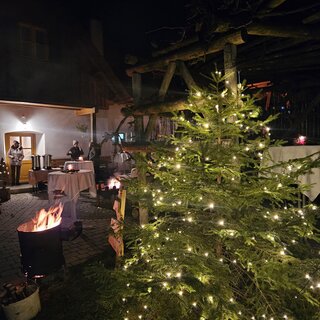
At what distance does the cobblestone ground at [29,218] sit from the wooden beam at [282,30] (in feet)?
Result: 17.0

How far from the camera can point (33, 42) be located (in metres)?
13.9

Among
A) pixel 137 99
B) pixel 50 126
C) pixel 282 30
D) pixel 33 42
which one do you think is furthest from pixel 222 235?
pixel 33 42

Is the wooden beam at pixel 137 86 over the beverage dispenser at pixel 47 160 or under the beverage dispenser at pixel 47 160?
over

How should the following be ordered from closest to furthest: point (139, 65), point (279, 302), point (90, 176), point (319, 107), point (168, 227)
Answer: point (279, 302)
point (168, 227)
point (139, 65)
point (319, 107)
point (90, 176)

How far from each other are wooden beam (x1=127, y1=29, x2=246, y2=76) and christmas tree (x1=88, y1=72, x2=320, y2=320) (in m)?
0.70

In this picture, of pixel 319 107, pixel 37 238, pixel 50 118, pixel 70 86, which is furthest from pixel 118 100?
pixel 37 238

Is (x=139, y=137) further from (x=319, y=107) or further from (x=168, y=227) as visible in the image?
(x=319, y=107)

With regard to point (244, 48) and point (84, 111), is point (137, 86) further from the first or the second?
Answer: point (84, 111)

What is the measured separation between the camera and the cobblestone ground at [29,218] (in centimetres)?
551

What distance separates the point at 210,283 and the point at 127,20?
16.3 meters

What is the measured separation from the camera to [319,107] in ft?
23.4

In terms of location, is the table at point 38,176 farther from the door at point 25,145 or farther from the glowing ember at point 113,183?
the glowing ember at point 113,183

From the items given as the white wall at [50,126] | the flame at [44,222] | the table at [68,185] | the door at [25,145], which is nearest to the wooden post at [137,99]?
the flame at [44,222]

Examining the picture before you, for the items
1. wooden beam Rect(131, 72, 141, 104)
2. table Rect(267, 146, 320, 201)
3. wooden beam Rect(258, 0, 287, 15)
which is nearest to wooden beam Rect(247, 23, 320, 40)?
wooden beam Rect(258, 0, 287, 15)
